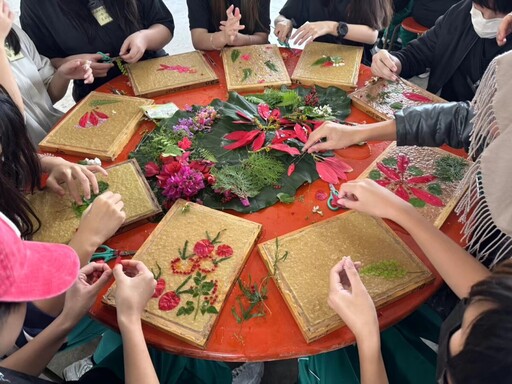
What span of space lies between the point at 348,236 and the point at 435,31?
1078 mm

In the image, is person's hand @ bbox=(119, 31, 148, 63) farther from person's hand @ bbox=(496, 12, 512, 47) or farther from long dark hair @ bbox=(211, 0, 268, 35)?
person's hand @ bbox=(496, 12, 512, 47)

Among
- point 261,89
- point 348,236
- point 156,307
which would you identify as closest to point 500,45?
point 261,89

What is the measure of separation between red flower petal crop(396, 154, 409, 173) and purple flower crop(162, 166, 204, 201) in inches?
20.6

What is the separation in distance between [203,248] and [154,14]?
49.0 inches

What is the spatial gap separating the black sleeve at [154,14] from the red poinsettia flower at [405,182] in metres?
1.16

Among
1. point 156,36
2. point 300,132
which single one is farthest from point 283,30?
point 300,132

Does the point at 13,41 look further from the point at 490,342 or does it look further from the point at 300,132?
the point at 490,342

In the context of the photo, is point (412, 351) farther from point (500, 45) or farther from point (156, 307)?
point (500, 45)

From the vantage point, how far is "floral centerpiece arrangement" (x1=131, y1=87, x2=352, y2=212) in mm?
1039

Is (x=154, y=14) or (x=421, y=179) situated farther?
(x=154, y=14)

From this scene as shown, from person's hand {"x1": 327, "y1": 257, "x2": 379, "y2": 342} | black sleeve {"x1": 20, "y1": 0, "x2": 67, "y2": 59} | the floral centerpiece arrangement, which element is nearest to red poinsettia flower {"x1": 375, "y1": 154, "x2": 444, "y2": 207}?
the floral centerpiece arrangement

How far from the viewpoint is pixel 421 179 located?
3.52ft

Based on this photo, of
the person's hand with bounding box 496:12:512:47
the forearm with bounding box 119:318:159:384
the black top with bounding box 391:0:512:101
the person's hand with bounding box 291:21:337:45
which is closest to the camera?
the forearm with bounding box 119:318:159:384

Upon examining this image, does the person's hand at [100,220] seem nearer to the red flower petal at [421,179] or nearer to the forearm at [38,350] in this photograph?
the forearm at [38,350]
